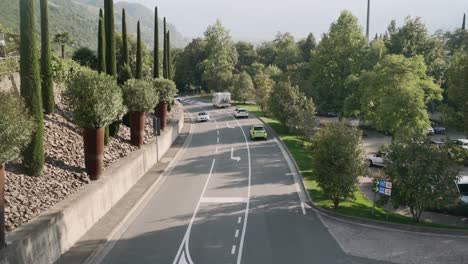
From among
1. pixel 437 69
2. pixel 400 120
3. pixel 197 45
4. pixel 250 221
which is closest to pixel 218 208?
pixel 250 221

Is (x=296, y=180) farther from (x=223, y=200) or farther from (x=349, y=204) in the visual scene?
(x=223, y=200)

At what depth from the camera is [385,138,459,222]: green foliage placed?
2034cm

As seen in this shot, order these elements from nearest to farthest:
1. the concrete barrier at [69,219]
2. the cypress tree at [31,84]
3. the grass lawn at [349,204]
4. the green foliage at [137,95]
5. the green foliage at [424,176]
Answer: the concrete barrier at [69,219], the cypress tree at [31,84], the green foliage at [424,176], the grass lawn at [349,204], the green foliage at [137,95]

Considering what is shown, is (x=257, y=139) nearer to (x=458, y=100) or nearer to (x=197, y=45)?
(x=458, y=100)

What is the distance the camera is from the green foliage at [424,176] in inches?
801

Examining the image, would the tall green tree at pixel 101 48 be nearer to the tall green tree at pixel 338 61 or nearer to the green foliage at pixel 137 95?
the green foliage at pixel 137 95

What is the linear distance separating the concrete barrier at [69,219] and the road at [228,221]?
62.7 inches

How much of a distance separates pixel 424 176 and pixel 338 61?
35966 mm

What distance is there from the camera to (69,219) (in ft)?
55.6

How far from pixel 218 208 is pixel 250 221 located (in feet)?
8.51

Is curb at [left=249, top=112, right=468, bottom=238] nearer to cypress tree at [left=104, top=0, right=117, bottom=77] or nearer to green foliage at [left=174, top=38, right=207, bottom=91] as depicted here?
cypress tree at [left=104, top=0, right=117, bottom=77]

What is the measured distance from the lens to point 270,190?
87.2 feet

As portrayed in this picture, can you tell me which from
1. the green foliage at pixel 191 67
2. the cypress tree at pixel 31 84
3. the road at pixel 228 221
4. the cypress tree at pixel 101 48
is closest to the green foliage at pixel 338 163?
the road at pixel 228 221

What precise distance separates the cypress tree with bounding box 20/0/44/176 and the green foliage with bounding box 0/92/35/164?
4809mm
